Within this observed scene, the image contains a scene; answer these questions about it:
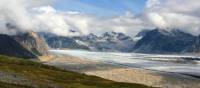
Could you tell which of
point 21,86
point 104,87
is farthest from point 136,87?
point 21,86

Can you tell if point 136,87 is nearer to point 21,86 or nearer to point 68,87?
point 68,87

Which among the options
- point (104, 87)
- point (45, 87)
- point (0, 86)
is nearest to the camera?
point (0, 86)

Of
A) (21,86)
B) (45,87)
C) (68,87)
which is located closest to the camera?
(21,86)

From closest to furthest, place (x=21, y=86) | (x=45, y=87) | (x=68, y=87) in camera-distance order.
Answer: (x=21, y=86)
(x=45, y=87)
(x=68, y=87)

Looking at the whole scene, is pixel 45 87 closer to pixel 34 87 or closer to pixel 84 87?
pixel 34 87

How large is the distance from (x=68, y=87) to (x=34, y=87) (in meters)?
18.3

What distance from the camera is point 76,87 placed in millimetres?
108438

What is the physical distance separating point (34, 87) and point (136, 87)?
56245mm

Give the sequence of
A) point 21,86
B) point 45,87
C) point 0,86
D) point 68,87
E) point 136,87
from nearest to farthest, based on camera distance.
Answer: point 0,86, point 21,86, point 45,87, point 68,87, point 136,87

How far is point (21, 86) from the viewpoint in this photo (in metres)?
85.4

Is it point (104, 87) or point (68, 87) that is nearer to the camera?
point (68, 87)

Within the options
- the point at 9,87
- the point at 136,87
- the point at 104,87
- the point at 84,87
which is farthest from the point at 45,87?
the point at 136,87

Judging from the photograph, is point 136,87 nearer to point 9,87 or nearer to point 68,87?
point 68,87

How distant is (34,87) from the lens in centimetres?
8831
